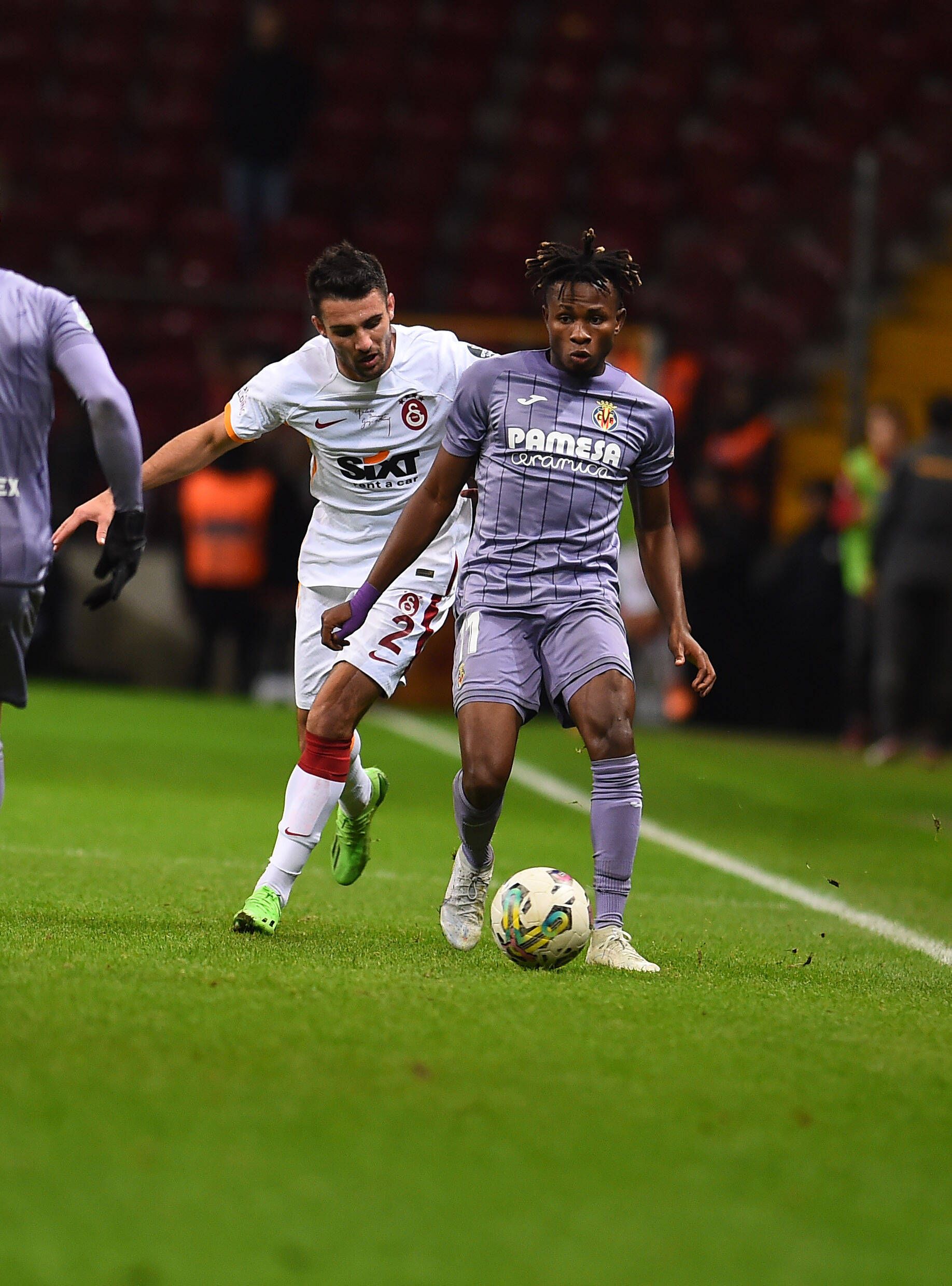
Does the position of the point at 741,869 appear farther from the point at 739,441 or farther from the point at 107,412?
the point at 739,441

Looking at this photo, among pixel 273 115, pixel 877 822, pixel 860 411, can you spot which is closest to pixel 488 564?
pixel 877 822

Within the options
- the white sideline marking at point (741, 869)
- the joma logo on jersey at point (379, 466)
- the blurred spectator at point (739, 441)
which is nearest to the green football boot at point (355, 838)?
the joma logo on jersey at point (379, 466)

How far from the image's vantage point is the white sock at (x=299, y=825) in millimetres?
5922

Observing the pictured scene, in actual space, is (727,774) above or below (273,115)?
below

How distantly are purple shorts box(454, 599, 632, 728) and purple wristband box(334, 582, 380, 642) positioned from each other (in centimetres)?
29

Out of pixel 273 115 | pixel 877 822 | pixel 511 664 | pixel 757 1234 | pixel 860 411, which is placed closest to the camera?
pixel 757 1234

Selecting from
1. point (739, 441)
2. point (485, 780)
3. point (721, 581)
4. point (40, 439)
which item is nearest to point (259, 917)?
point (485, 780)

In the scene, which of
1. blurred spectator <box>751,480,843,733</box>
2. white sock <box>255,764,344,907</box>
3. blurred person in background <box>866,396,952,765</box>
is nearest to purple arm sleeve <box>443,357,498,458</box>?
white sock <box>255,764,344,907</box>

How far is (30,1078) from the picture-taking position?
12.2 feet

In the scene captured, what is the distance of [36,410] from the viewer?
5.03 metres

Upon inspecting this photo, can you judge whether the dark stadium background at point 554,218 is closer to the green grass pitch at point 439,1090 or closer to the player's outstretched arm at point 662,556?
the green grass pitch at point 439,1090

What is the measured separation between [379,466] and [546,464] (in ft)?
2.58

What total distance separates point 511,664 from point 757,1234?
2.74 m

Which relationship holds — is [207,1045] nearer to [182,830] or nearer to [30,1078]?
[30,1078]
